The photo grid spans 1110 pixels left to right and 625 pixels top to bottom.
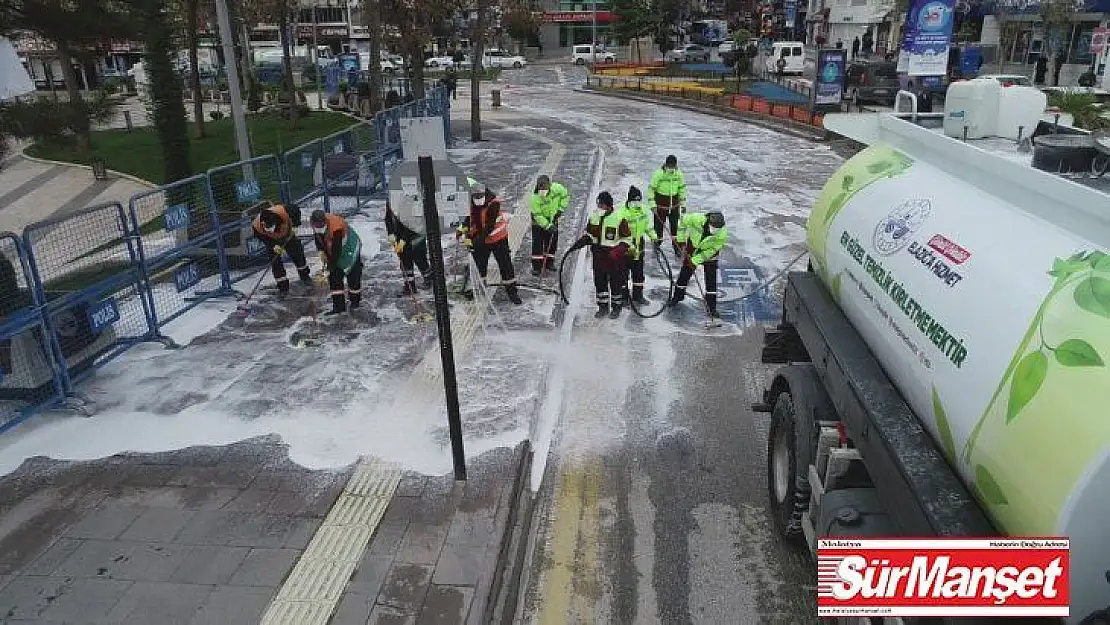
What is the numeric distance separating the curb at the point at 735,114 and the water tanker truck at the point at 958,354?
19520mm

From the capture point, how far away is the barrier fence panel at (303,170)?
40.4 ft

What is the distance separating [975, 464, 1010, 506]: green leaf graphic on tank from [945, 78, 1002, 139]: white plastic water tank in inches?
127

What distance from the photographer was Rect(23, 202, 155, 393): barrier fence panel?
721 cm

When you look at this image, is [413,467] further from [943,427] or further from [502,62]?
[502,62]

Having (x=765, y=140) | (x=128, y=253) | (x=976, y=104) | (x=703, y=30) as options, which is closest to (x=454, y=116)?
(x=765, y=140)

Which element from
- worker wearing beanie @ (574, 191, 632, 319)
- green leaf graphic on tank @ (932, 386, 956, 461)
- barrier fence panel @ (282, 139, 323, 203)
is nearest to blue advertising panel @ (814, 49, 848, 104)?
barrier fence panel @ (282, 139, 323, 203)

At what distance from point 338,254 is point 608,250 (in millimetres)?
3208

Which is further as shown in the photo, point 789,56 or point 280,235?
point 789,56

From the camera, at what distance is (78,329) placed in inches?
296

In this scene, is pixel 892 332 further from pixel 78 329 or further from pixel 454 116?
pixel 454 116

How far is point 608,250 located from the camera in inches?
361

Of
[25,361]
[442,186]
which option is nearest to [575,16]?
[25,361]

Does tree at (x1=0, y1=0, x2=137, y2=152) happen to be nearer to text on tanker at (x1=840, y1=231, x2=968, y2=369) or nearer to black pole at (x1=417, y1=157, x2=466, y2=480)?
black pole at (x1=417, y1=157, x2=466, y2=480)

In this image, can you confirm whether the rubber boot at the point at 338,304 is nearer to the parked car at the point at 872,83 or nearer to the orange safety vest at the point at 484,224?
the orange safety vest at the point at 484,224
